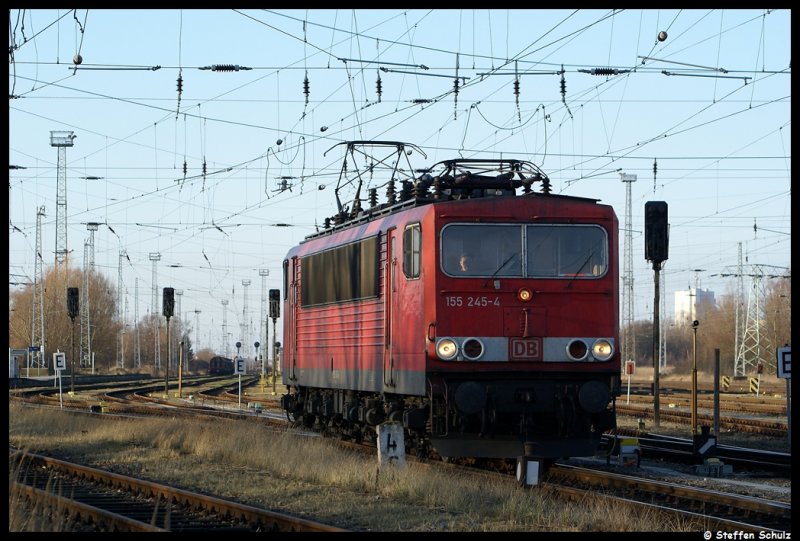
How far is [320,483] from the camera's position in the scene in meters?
15.3

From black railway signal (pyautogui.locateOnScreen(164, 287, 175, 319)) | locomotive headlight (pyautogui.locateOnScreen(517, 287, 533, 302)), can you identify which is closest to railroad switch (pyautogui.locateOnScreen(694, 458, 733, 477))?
locomotive headlight (pyautogui.locateOnScreen(517, 287, 533, 302))

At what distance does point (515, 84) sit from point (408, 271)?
8.84 m

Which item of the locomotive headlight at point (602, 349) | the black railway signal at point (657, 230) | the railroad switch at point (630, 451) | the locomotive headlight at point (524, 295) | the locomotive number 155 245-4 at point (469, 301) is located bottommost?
the railroad switch at point (630, 451)

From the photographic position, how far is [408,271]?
633 inches

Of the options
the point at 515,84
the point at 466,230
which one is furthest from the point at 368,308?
the point at 515,84

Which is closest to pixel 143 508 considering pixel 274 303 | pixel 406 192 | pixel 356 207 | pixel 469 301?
pixel 469 301

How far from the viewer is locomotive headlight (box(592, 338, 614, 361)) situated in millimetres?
15484

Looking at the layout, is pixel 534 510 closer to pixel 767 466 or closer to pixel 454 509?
pixel 454 509

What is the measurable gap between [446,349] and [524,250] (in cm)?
170

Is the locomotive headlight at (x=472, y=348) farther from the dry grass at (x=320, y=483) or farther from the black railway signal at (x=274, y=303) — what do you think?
the black railway signal at (x=274, y=303)

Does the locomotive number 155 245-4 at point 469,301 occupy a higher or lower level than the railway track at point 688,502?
higher

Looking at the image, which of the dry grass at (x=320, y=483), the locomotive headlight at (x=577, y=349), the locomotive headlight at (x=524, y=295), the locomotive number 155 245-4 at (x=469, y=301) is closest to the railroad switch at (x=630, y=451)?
the locomotive headlight at (x=577, y=349)

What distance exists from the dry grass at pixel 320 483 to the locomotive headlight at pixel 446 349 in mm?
1464

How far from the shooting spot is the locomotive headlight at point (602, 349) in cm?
1548
